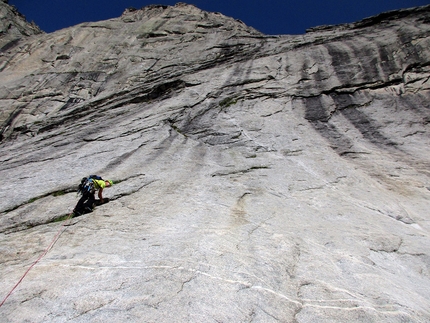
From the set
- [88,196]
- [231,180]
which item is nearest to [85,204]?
[88,196]

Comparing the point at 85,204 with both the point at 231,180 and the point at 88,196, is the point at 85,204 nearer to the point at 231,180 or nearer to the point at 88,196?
the point at 88,196

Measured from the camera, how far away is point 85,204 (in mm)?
8500

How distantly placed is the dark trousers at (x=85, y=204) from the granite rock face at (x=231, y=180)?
0.30 m

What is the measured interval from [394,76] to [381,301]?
45.8 ft

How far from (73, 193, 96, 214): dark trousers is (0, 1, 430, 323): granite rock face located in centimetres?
30

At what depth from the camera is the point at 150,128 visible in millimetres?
14266

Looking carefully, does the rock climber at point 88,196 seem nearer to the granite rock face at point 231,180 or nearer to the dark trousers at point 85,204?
the dark trousers at point 85,204

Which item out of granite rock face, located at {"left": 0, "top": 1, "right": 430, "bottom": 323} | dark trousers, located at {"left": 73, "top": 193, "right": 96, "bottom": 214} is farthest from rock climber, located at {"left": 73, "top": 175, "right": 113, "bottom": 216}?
granite rock face, located at {"left": 0, "top": 1, "right": 430, "bottom": 323}

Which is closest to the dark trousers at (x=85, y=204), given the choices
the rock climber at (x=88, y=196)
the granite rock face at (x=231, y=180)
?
the rock climber at (x=88, y=196)

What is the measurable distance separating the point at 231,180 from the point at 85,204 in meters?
4.16

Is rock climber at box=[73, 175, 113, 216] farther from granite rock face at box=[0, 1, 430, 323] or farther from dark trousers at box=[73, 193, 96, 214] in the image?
granite rock face at box=[0, 1, 430, 323]

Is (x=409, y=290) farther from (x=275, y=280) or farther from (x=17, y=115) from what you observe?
(x=17, y=115)

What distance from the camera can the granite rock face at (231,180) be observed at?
4.99 meters

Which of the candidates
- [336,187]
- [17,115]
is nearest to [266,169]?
[336,187]
